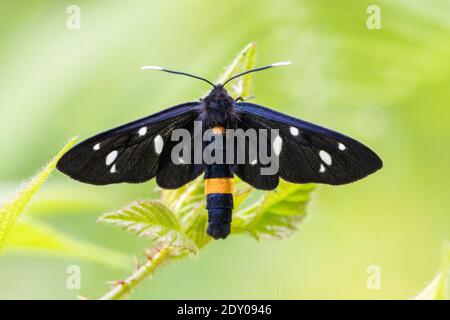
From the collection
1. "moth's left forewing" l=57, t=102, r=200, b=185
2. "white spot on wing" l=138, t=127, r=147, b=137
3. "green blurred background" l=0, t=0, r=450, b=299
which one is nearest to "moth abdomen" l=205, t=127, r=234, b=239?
"moth's left forewing" l=57, t=102, r=200, b=185

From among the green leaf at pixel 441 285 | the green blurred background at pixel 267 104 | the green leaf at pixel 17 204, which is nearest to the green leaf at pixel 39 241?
the green leaf at pixel 17 204

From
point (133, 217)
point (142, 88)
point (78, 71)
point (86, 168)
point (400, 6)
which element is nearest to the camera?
point (133, 217)

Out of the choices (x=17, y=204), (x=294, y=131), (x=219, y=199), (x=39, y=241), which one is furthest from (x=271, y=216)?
(x=17, y=204)

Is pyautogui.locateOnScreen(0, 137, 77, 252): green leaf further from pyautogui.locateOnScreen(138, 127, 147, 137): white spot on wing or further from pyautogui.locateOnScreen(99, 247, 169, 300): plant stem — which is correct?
pyautogui.locateOnScreen(138, 127, 147, 137): white spot on wing

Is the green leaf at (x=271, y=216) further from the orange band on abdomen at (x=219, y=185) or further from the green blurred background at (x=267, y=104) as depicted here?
the green blurred background at (x=267, y=104)

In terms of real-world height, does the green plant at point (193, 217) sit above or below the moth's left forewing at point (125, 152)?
below

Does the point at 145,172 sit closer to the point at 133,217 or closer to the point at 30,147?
the point at 133,217
